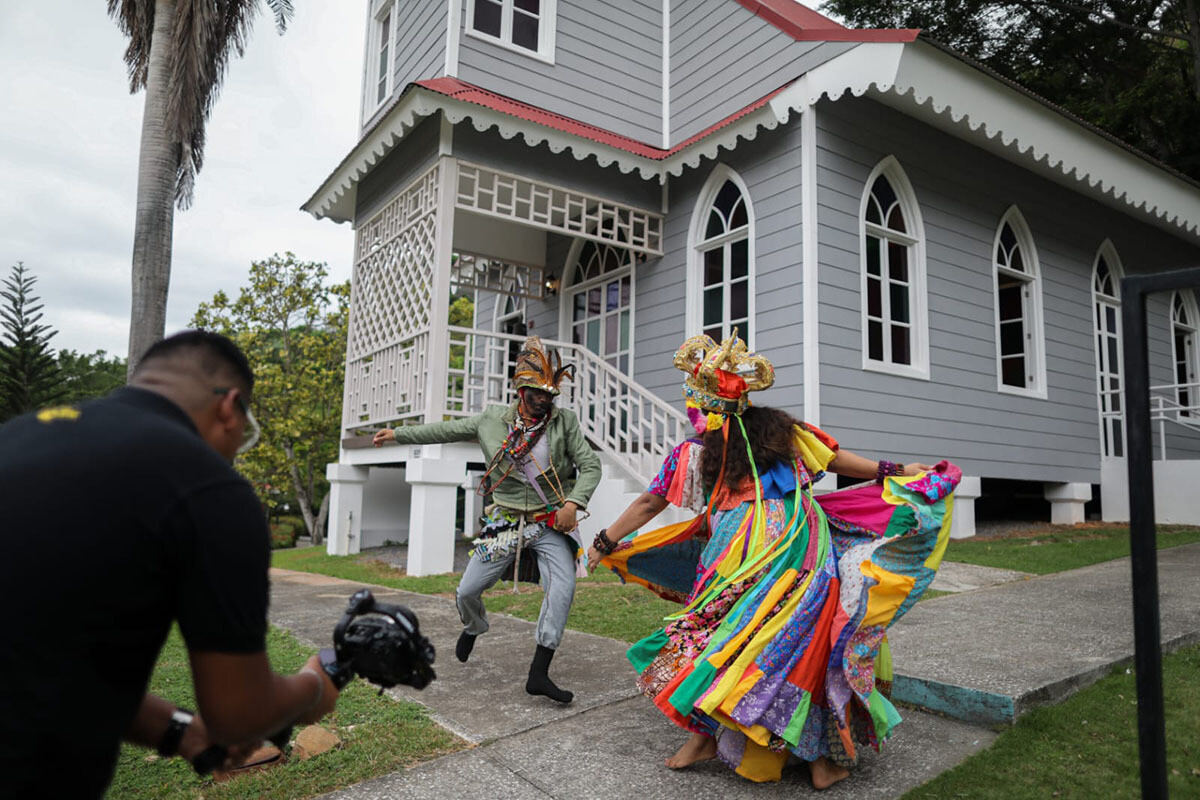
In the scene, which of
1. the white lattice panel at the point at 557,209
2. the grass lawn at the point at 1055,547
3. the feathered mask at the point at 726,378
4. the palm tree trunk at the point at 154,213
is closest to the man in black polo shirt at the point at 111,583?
the feathered mask at the point at 726,378

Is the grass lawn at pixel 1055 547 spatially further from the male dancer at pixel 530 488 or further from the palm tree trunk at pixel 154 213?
the palm tree trunk at pixel 154 213

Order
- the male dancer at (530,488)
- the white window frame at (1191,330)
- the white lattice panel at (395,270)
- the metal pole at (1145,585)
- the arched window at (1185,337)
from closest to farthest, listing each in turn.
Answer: the metal pole at (1145,585)
the male dancer at (530,488)
the white lattice panel at (395,270)
the white window frame at (1191,330)
the arched window at (1185,337)

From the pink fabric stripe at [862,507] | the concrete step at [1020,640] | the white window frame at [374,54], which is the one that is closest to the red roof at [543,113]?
the white window frame at [374,54]

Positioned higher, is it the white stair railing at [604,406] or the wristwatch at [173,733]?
the white stair railing at [604,406]

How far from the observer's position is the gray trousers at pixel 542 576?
4.38 m

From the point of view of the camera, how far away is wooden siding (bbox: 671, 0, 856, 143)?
980 cm

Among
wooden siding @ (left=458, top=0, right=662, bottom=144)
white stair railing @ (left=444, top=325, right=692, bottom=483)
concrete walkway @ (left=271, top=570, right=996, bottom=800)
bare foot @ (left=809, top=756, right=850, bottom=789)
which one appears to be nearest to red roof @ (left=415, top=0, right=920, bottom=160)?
wooden siding @ (left=458, top=0, right=662, bottom=144)

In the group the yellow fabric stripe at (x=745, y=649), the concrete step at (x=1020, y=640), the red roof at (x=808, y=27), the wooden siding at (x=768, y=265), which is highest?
the red roof at (x=808, y=27)

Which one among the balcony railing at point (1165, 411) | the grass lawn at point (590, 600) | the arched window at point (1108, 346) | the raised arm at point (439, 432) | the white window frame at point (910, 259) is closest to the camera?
the raised arm at point (439, 432)

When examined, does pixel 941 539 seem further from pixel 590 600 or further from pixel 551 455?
pixel 590 600

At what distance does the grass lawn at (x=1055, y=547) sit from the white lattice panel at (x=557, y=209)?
527 centimetres

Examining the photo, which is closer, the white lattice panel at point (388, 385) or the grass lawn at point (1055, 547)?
the grass lawn at point (1055, 547)

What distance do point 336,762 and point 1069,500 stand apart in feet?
36.7

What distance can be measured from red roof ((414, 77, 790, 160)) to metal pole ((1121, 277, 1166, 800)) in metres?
7.38
